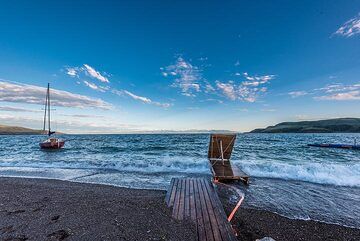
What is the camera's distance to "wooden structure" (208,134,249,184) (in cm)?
1108

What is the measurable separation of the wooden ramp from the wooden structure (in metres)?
2.18

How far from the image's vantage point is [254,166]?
16469 mm

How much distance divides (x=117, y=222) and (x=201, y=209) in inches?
103

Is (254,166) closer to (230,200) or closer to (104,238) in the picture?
(230,200)

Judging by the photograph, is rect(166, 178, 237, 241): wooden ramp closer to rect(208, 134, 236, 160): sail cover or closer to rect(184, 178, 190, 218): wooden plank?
rect(184, 178, 190, 218): wooden plank

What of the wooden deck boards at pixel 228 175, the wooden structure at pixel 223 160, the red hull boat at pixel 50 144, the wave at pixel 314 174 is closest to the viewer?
the wooden deck boards at pixel 228 175

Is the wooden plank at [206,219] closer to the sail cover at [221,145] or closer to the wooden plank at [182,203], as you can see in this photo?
the wooden plank at [182,203]

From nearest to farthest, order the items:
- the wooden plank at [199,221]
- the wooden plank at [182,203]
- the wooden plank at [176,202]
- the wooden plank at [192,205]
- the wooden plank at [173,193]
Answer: the wooden plank at [199,221], the wooden plank at [192,205], the wooden plank at [182,203], the wooden plank at [176,202], the wooden plank at [173,193]

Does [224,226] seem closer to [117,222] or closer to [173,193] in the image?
[117,222]

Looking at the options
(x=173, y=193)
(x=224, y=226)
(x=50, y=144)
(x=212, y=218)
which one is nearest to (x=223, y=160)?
(x=173, y=193)

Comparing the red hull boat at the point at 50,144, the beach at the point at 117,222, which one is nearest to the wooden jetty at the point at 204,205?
the beach at the point at 117,222

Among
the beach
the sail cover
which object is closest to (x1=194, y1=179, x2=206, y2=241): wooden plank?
the beach

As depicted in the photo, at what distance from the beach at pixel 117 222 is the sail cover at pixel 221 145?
6116 millimetres

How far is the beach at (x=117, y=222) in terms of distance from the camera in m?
5.07
